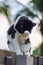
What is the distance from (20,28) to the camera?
6.47ft

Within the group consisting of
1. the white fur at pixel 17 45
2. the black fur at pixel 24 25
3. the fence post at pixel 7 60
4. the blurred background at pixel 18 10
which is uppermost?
the blurred background at pixel 18 10

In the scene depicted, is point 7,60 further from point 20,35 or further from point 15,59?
point 20,35

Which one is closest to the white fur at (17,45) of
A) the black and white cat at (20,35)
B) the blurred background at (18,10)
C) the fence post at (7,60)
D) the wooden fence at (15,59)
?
the black and white cat at (20,35)

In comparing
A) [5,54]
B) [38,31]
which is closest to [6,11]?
[38,31]

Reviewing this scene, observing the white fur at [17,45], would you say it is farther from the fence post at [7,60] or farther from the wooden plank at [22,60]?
the fence post at [7,60]

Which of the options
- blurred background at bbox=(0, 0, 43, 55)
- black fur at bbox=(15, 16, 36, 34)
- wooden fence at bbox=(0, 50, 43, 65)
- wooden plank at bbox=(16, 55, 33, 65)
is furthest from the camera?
blurred background at bbox=(0, 0, 43, 55)

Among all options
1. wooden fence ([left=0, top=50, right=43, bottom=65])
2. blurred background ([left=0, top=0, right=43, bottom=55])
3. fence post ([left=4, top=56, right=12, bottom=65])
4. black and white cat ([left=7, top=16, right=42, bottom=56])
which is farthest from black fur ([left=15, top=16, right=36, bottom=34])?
blurred background ([left=0, top=0, right=43, bottom=55])

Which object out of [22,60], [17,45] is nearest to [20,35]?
[17,45]

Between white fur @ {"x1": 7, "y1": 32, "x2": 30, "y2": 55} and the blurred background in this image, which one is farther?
the blurred background

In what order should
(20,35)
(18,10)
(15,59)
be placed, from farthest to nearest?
1. (18,10)
2. (20,35)
3. (15,59)

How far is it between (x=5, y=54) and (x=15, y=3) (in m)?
2.48

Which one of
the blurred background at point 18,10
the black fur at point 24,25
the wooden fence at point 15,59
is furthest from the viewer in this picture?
the blurred background at point 18,10

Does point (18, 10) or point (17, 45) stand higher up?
point (18, 10)

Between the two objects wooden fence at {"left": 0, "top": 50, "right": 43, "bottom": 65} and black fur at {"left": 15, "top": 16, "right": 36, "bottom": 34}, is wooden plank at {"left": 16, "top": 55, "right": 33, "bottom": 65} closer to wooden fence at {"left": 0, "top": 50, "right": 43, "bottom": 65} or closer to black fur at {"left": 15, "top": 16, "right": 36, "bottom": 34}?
wooden fence at {"left": 0, "top": 50, "right": 43, "bottom": 65}
